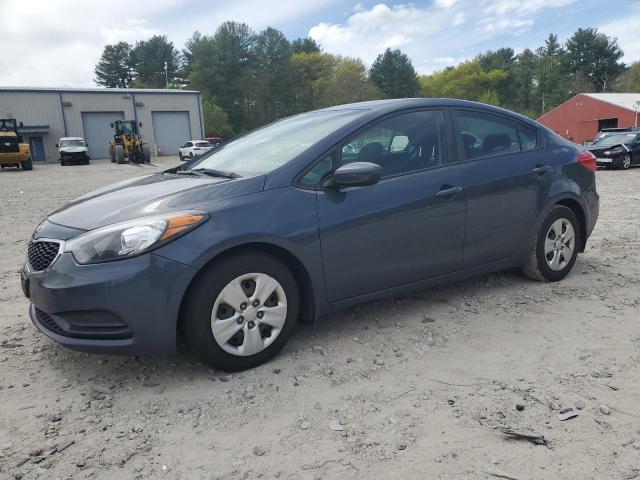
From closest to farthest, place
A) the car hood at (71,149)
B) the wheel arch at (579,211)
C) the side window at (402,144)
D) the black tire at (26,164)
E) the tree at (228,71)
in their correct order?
→ the side window at (402,144)
the wheel arch at (579,211)
the black tire at (26,164)
the car hood at (71,149)
the tree at (228,71)

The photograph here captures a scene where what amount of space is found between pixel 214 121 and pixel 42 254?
60.5 meters

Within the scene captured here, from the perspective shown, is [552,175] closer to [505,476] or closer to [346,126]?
[346,126]

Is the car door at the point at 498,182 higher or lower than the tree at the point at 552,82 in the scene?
lower

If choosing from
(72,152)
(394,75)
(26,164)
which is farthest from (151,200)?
(394,75)

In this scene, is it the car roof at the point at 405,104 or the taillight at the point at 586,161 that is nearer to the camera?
the car roof at the point at 405,104

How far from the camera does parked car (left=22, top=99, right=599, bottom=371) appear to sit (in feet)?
9.21

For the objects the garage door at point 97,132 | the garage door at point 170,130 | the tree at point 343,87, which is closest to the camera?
the garage door at point 97,132

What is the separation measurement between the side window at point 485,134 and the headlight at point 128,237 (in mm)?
2219

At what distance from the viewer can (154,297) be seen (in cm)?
278

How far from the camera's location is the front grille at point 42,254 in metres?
2.95

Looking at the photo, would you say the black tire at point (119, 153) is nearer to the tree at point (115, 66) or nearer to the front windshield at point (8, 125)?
the front windshield at point (8, 125)

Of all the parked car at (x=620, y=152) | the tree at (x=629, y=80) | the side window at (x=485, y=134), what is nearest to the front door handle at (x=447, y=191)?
the side window at (x=485, y=134)

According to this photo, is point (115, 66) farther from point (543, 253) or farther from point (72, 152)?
point (543, 253)

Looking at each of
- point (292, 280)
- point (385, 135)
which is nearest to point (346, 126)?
point (385, 135)
